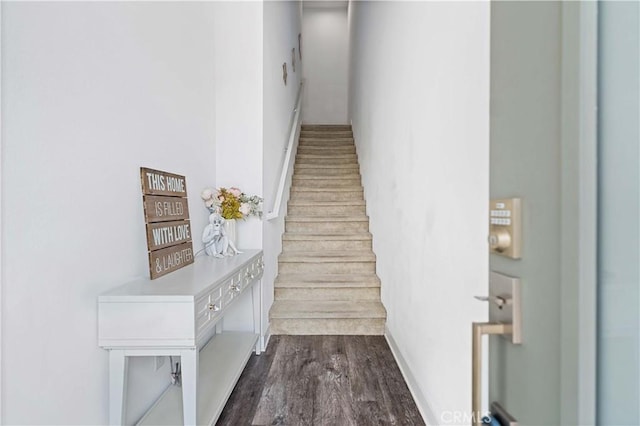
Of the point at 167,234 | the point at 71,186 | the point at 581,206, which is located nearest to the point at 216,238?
the point at 167,234

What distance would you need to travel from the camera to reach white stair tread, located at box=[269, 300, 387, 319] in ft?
10.2

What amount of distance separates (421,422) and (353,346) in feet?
3.27

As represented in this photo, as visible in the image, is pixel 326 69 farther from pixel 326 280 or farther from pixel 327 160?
pixel 326 280

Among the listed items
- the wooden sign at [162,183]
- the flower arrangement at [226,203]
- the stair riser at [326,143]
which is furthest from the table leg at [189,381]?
the stair riser at [326,143]

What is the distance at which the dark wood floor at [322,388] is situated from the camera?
6.36ft

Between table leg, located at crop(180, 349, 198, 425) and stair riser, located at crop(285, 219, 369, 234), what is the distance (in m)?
2.68

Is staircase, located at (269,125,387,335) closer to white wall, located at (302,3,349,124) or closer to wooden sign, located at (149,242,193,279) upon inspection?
wooden sign, located at (149,242,193,279)

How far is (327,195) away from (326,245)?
91cm

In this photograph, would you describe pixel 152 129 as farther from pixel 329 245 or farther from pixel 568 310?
pixel 329 245

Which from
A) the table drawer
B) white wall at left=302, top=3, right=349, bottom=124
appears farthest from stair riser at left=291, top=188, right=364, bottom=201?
white wall at left=302, top=3, right=349, bottom=124

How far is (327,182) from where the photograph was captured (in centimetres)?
479

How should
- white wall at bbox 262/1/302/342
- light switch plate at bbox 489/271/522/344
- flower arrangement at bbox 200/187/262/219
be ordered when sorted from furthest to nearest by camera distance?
white wall at bbox 262/1/302/342
flower arrangement at bbox 200/187/262/219
light switch plate at bbox 489/271/522/344

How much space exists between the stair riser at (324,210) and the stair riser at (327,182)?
0.49 m

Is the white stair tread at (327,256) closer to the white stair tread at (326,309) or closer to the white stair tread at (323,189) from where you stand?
the white stair tread at (326,309)
